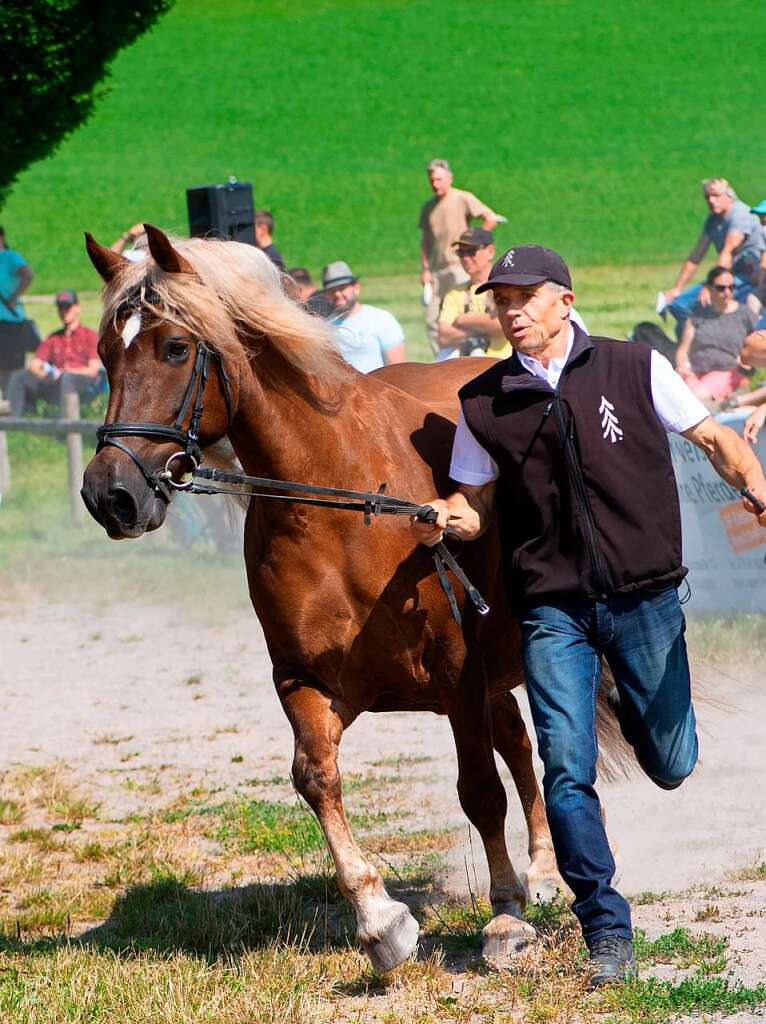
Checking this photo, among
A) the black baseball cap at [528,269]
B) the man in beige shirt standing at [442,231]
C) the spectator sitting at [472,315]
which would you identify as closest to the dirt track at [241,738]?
the black baseball cap at [528,269]

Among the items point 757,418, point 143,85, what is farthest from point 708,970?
point 143,85

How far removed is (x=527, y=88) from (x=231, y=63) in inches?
283

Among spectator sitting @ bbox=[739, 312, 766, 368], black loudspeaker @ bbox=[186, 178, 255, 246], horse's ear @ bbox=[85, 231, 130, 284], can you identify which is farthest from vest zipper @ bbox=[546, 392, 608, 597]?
black loudspeaker @ bbox=[186, 178, 255, 246]

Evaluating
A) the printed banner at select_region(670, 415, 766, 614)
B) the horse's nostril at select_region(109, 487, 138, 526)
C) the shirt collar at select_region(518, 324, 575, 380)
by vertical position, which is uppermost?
the shirt collar at select_region(518, 324, 575, 380)

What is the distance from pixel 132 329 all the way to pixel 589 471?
4.24 ft

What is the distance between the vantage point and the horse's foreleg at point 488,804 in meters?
4.51

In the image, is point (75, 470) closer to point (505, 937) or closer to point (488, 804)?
point (488, 804)

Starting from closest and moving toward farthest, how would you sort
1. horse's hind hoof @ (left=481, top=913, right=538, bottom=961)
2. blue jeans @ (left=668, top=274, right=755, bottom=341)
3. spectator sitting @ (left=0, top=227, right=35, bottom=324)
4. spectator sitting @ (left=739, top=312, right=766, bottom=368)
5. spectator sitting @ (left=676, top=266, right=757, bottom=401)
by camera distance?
horse's hind hoof @ (left=481, top=913, right=538, bottom=961) → spectator sitting @ (left=739, top=312, right=766, bottom=368) → spectator sitting @ (left=676, top=266, right=757, bottom=401) → blue jeans @ (left=668, top=274, right=755, bottom=341) → spectator sitting @ (left=0, top=227, right=35, bottom=324)

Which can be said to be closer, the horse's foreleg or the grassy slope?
the horse's foreleg

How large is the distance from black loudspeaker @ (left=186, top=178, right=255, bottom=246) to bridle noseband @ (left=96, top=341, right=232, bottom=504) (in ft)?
18.9

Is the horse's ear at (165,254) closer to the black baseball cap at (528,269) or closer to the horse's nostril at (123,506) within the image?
the horse's nostril at (123,506)

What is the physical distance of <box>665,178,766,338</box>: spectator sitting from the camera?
35.4ft

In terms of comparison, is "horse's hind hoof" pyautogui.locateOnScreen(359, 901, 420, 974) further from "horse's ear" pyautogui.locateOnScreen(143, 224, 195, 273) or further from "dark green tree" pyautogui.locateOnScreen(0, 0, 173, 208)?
"dark green tree" pyautogui.locateOnScreen(0, 0, 173, 208)

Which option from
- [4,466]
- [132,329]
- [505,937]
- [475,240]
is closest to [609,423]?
[132,329]
